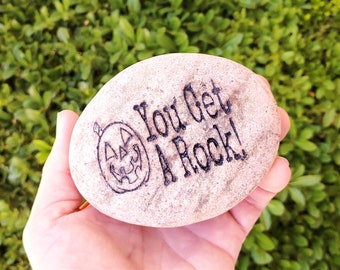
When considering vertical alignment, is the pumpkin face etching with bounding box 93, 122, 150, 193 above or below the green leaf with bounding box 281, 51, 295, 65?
above

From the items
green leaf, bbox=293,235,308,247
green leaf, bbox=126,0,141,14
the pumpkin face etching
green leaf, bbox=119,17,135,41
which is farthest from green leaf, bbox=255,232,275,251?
green leaf, bbox=126,0,141,14

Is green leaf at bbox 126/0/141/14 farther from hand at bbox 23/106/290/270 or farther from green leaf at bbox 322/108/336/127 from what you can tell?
green leaf at bbox 322/108/336/127

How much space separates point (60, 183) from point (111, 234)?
0.21 metres

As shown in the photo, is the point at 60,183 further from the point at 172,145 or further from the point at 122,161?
the point at 172,145

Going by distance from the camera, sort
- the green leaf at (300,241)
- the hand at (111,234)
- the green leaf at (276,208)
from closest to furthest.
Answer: the hand at (111,234), the green leaf at (276,208), the green leaf at (300,241)

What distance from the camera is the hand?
128cm

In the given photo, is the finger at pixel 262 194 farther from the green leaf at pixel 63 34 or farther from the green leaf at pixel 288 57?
the green leaf at pixel 63 34

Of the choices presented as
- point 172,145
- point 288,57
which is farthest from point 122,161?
point 288,57

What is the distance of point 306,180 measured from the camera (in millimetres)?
1682

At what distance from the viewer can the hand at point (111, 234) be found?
4.18 feet

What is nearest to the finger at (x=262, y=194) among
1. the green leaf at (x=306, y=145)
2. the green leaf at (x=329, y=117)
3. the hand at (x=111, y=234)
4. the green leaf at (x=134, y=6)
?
the hand at (x=111, y=234)

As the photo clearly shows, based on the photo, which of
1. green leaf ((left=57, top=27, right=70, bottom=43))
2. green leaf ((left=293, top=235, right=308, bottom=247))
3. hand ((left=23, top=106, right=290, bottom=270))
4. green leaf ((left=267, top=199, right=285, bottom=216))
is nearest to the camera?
hand ((left=23, top=106, right=290, bottom=270))

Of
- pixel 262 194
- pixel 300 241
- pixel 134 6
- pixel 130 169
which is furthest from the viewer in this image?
pixel 134 6

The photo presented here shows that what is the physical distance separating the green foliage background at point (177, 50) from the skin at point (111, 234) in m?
0.29
